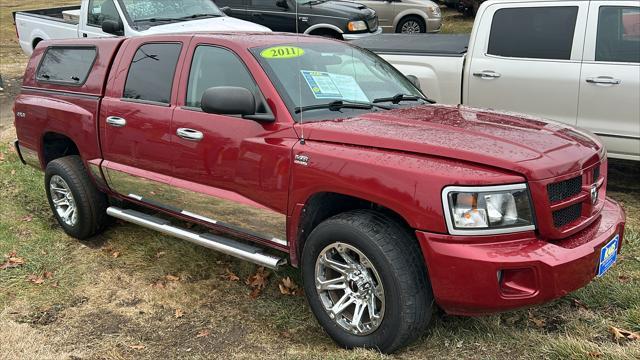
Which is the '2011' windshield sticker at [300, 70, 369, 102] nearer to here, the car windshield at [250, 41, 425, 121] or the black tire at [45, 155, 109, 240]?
the car windshield at [250, 41, 425, 121]

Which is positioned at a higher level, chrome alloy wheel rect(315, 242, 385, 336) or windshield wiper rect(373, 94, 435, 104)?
A: windshield wiper rect(373, 94, 435, 104)

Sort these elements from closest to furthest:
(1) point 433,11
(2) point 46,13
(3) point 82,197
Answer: (3) point 82,197 < (2) point 46,13 < (1) point 433,11

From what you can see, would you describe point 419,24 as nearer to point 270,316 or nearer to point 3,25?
point 270,316

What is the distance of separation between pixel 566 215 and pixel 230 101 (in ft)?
6.52

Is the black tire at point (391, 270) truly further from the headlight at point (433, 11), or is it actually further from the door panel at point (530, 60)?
the headlight at point (433, 11)

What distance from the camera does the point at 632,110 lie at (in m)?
5.44

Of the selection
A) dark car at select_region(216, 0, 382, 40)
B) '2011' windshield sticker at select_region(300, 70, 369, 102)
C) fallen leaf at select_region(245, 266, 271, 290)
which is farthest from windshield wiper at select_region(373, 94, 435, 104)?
dark car at select_region(216, 0, 382, 40)

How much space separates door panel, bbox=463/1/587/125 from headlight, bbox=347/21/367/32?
555 centimetres

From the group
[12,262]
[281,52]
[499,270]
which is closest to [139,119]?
[281,52]

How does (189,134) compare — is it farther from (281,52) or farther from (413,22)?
(413,22)

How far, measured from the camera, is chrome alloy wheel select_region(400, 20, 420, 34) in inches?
582

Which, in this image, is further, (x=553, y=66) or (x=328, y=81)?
(x=553, y=66)

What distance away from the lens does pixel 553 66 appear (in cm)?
579

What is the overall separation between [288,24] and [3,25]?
14753mm
